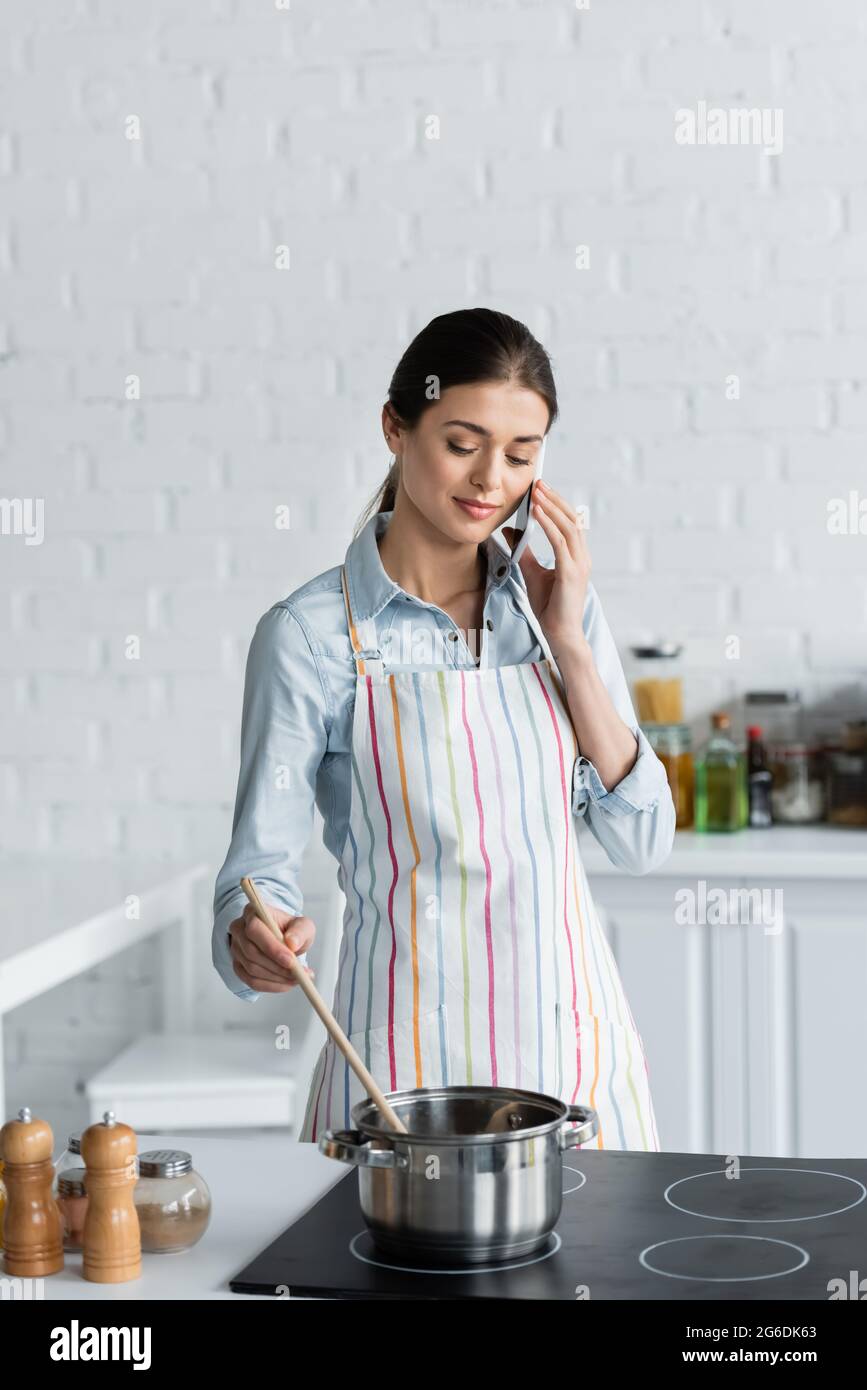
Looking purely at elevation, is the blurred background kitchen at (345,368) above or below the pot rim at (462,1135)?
above

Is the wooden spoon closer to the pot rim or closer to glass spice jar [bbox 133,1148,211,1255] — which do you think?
the pot rim

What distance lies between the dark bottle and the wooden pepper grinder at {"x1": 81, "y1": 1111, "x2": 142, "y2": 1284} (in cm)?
201

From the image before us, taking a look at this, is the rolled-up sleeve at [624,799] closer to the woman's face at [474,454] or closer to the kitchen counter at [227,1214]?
the woman's face at [474,454]

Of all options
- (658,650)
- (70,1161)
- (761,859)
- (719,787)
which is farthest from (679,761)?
(70,1161)

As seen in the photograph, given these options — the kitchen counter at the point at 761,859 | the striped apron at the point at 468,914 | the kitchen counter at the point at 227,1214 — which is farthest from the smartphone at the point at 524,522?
the kitchen counter at the point at 761,859

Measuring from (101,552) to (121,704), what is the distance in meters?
0.32

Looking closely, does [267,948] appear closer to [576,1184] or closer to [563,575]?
[576,1184]

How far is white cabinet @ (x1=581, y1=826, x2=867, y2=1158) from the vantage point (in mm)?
2617

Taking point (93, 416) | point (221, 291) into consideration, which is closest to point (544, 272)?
point (221, 291)

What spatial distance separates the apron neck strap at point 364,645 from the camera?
63.7 inches

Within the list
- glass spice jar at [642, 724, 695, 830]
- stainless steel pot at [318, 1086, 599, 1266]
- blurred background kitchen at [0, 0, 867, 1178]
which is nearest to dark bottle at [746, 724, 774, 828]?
blurred background kitchen at [0, 0, 867, 1178]

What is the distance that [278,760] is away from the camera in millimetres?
1582
